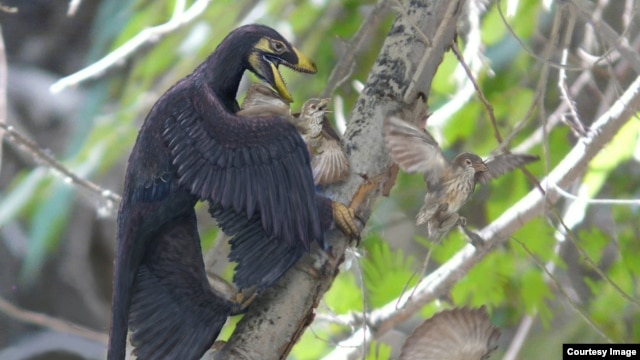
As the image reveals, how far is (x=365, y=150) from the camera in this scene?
795mm

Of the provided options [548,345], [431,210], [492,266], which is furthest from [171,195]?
[548,345]

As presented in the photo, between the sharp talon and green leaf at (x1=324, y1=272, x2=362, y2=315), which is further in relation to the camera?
green leaf at (x1=324, y1=272, x2=362, y2=315)

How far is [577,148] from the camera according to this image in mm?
1013

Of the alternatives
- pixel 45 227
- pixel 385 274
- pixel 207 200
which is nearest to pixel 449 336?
pixel 207 200

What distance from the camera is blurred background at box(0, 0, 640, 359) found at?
121 centimetres

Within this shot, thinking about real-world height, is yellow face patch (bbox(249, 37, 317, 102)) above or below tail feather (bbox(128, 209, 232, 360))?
above

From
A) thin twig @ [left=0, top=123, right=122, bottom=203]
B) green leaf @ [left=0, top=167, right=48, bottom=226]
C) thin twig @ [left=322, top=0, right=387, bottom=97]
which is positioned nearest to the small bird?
thin twig @ [left=322, top=0, right=387, bottom=97]

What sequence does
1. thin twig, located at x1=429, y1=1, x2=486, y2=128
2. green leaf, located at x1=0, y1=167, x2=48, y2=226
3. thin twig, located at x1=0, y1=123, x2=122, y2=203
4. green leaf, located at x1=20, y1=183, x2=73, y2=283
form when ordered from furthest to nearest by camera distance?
green leaf, located at x1=20, y1=183, x2=73, y2=283 < green leaf, located at x1=0, y1=167, x2=48, y2=226 < thin twig, located at x1=429, y1=1, x2=486, y2=128 < thin twig, located at x1=0, y1=123, x2=122, y2=203

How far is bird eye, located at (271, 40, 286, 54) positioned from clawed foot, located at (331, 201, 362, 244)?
14 cm

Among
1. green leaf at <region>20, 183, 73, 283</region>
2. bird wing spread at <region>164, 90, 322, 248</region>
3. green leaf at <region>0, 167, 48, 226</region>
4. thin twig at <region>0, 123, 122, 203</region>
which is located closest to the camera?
bird wing spread at <region>164, 90, 322, 248</region>

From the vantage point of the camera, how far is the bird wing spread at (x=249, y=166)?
71 centimetres

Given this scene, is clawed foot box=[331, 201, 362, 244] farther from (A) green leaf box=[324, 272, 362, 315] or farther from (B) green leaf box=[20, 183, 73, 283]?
(B) green leaf box=[20, 183, 73, 283]

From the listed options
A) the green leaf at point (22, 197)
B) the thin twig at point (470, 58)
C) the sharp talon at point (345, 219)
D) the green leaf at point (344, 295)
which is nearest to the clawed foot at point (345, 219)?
the sharp talon at point (345, 219)

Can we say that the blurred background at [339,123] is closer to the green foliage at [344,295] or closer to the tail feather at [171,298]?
the green foliage at [344,295]
